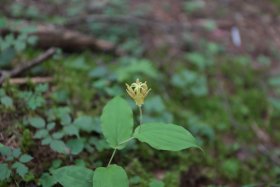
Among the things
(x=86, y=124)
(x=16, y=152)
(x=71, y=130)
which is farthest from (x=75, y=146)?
(x=16, y=152)

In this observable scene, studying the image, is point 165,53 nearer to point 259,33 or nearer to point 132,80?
point 132,80

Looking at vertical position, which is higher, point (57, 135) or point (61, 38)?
point (61, 38)

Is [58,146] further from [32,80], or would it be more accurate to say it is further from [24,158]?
[32,80]

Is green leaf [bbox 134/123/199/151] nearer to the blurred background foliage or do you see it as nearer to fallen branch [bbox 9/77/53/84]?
the blurred background foliage

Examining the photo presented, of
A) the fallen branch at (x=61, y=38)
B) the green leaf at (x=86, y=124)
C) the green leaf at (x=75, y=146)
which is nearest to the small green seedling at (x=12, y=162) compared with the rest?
the green leaf at (x=75, y=146)

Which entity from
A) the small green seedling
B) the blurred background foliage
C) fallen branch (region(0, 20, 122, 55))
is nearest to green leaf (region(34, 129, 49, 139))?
the blurred background foliage

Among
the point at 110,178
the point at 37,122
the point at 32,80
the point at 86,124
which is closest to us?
the point at 110,178

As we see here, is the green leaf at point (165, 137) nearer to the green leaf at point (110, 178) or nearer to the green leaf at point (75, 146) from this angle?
the green leaf at point (110, 178)
